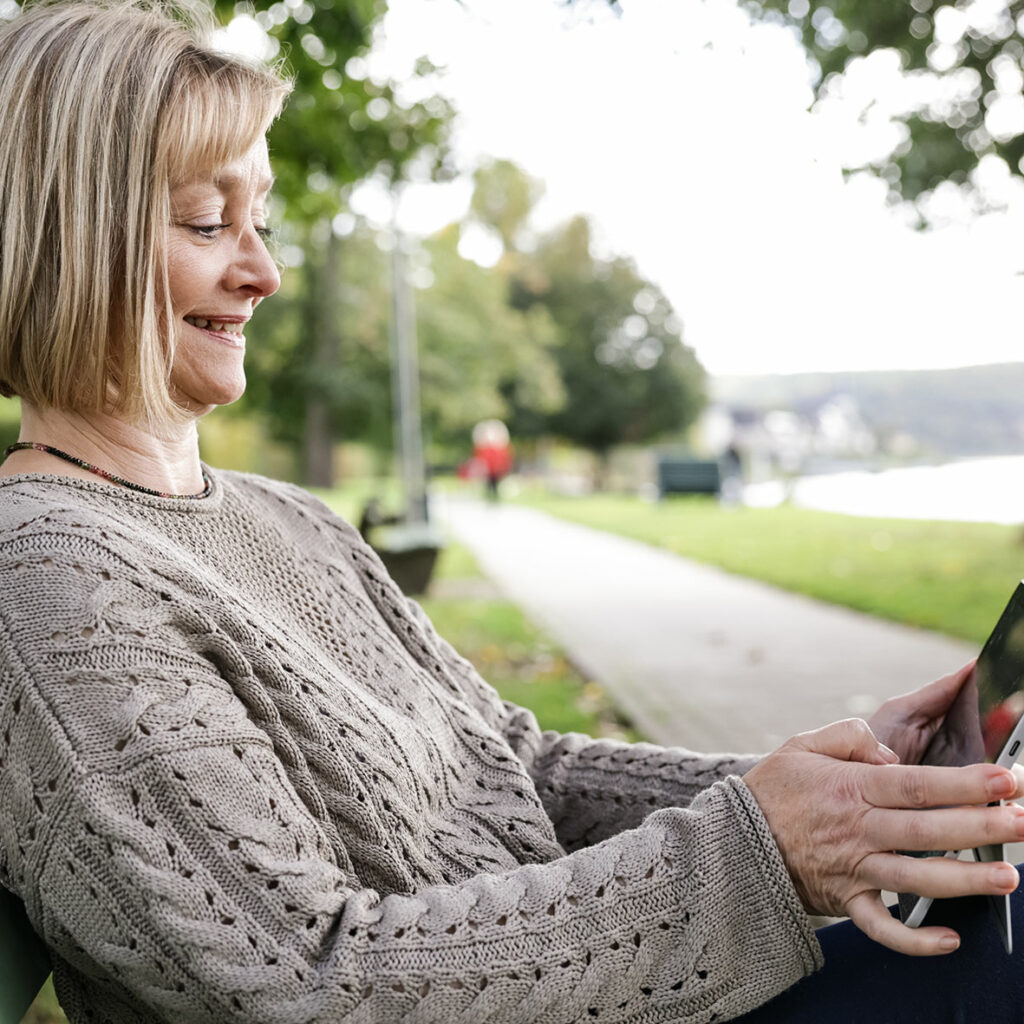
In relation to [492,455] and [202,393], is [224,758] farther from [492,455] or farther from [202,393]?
[492,455]

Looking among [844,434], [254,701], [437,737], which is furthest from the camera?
[844,434]

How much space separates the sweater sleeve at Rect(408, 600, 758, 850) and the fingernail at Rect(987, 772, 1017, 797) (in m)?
0.70

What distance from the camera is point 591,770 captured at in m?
1.96

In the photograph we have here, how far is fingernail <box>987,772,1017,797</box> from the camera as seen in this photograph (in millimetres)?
1139

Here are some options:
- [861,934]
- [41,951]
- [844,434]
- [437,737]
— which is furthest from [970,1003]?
[844,434]

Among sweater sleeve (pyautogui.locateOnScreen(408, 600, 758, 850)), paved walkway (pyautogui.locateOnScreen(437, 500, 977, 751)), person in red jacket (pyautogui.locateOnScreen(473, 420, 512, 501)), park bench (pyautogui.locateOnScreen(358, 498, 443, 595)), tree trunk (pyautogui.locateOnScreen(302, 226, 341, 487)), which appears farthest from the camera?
tree trunk (pyautogui.locateOnScreen(302, 226, 341, 487))

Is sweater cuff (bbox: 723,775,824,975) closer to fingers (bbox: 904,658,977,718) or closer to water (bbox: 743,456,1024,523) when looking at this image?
fingers (bbox: 904,658,977,718)

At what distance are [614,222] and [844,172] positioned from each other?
32553 millimetres

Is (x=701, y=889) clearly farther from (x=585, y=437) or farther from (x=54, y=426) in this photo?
(x=585, y=437)

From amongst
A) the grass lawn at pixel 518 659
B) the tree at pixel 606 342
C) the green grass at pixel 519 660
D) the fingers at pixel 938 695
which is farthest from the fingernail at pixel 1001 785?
the tree at pixel 606 342

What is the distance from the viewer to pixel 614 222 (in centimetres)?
4159

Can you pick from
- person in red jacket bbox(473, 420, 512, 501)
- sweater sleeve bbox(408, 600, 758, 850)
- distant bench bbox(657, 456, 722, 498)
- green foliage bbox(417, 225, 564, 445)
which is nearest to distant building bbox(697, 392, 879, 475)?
green foliage bbox(417, 225, 564, 445)

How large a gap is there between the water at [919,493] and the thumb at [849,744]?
16573mm

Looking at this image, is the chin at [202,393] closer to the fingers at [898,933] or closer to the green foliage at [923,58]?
the fingers at [898,933]
